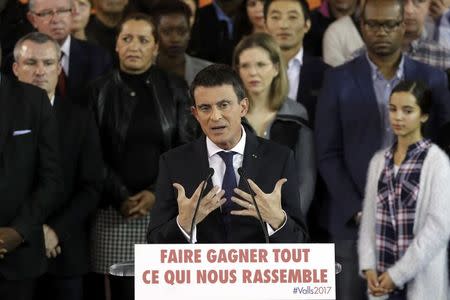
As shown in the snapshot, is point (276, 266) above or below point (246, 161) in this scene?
below

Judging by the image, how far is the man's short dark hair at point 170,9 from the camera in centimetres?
565

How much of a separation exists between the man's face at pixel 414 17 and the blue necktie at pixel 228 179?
2.58 meters

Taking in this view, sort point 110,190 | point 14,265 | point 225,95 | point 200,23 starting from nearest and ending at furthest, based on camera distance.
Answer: point 225,95 < point 14,265 < point 110,190 < point 200,23

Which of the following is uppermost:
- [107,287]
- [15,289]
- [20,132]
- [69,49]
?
[69,49]

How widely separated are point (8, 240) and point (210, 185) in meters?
1.27

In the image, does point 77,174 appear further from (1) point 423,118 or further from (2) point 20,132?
(1) point 423,118

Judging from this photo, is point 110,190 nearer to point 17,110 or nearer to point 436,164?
point 17,110

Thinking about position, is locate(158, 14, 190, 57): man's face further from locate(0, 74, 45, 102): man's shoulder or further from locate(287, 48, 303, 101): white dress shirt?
locate(0, 74, 45, 102): man's shoulder

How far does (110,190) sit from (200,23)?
169cm

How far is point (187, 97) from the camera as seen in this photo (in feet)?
16.7

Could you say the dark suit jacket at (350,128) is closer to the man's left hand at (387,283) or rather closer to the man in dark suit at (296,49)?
the man in dark suit at (296,49)

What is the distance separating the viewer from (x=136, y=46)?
5.07 m

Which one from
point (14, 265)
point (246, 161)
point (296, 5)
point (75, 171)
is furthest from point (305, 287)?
point (296, 5)

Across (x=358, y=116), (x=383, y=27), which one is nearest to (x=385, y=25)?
(x=383, y=27)
